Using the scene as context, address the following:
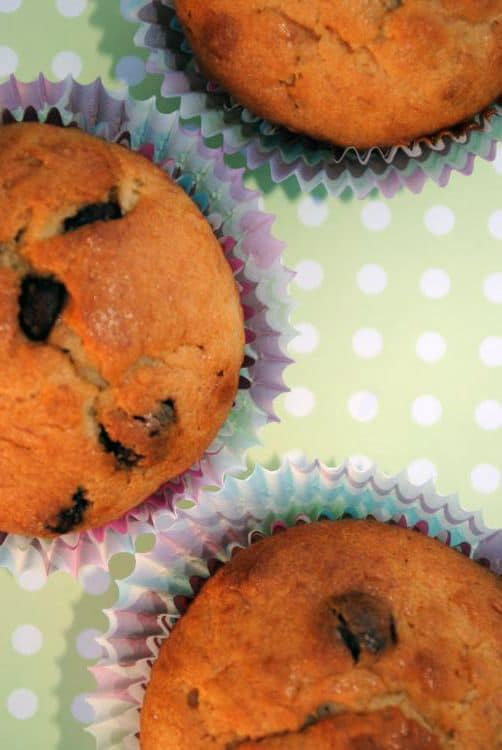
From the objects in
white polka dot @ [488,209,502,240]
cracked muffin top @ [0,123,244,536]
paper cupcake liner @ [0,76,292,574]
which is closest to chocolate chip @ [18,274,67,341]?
cracked muffin top @ [0,123,244,536]

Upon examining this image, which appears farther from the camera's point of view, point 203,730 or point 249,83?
point 249,83

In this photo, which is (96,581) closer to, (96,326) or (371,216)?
(96,326)

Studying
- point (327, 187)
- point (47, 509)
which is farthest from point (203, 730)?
point (327, 187)

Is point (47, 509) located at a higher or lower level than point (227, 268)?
lower

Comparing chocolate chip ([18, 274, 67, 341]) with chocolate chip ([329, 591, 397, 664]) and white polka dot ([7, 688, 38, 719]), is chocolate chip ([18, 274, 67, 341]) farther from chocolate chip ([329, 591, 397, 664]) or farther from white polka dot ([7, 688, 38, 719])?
white polka dot ([7, 688, 38, 719])

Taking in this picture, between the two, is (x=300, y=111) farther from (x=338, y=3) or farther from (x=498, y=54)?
(x=498, y=54)
